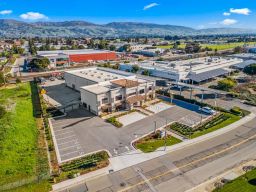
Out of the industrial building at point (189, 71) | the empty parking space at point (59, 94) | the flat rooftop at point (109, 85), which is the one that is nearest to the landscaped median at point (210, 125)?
the flat rooftop at point (109, 85)

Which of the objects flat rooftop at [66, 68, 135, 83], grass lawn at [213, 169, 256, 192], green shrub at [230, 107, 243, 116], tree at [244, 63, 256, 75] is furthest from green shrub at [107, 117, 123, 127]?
tree at [244, 63, 256, 75]

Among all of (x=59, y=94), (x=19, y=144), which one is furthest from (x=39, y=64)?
(x=19, y=144)

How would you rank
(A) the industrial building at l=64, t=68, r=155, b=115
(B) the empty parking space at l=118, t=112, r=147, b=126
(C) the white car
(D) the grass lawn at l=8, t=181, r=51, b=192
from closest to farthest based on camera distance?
(D) the grass lawn at l=8, t=181, r=51, b=192 → (B) the empty parking space at l=118, t=112, r=147, b=126 → (C) the white car → (A) the industrial building at l=64, t=68, r=155, b=115

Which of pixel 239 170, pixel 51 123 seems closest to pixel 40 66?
pixel 51 123

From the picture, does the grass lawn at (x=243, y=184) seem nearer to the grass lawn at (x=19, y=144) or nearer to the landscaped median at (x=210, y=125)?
the landscaped median at (x=210, y=125)

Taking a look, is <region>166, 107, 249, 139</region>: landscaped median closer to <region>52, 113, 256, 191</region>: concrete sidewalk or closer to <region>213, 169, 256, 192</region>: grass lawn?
<region>52, 113, 256, 191</region>: concrete sidewalk
